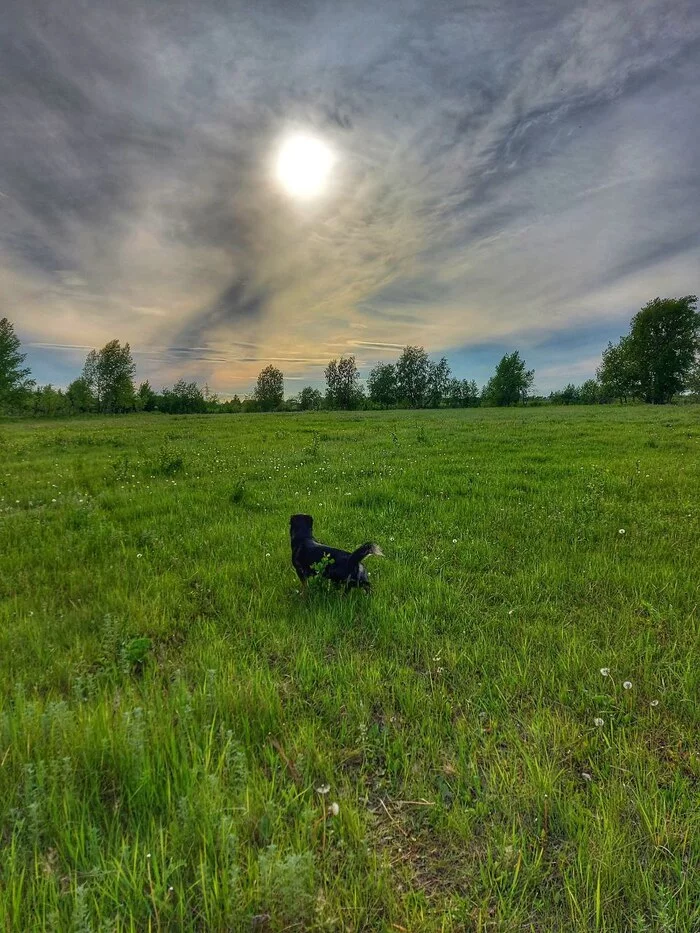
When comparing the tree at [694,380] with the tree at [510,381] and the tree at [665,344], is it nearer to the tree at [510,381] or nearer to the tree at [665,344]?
the tree at [665,344]

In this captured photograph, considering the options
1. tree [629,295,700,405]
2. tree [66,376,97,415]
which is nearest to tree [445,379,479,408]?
tree [629,295,700,405]

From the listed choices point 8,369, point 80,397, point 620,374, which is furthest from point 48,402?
point 620,374

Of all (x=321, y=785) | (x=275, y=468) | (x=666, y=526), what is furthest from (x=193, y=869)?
(x=275, y=468)

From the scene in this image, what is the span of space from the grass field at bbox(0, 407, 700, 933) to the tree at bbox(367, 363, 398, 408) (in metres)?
127

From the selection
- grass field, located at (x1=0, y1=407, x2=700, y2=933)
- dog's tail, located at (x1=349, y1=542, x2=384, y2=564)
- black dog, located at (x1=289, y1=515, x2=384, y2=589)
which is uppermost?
dog's tail, located at (x1=349, y1=542, x2=384, y2=564)

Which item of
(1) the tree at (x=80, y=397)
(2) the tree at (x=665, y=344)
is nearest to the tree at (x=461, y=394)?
(2) the tree at (x=665, y=344)

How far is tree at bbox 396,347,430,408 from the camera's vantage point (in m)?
130

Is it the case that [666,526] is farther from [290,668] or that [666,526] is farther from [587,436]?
[587,436]

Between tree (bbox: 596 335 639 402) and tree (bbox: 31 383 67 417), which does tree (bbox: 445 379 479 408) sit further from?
tree (bbox: 31 383 67 417)

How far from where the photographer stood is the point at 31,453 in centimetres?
1738

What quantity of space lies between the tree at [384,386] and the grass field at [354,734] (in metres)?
127

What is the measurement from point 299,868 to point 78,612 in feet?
11.5

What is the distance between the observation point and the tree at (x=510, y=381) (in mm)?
113062

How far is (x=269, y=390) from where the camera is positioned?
A: 132 m
